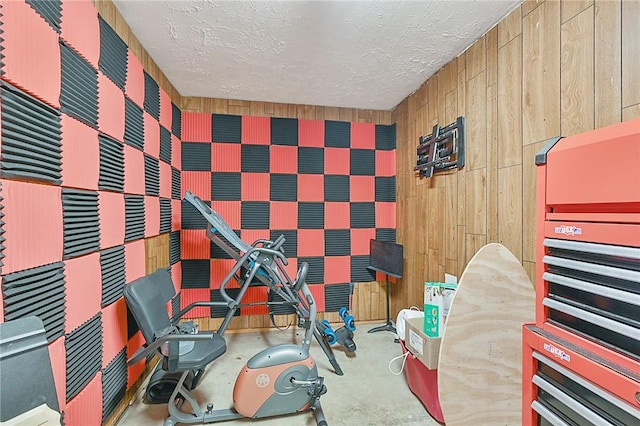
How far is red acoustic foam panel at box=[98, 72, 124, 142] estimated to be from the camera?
1.68 metres

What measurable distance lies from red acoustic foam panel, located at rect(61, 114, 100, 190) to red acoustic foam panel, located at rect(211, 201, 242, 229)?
5.58 feet

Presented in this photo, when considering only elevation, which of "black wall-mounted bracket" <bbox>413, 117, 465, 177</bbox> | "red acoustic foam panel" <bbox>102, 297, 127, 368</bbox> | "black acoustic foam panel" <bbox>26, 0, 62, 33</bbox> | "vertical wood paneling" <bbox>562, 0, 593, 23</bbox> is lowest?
"red acoustic foam panel" <bbox>102, 297, 127, 368</bbox>

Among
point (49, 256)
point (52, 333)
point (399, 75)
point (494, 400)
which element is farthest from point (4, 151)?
point (399, 75)

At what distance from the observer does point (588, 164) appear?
3.32 ft

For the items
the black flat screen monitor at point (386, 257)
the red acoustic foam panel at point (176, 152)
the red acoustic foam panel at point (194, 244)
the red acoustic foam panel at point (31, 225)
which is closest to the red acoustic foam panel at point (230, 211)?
the red acoustic foam panel at point (194, 244)

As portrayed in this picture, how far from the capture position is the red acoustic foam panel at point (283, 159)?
3.45 metres

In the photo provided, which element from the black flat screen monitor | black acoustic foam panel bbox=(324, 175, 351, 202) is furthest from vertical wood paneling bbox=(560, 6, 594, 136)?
black acoustic foam panel bbox=(324, 175, 351, 202)

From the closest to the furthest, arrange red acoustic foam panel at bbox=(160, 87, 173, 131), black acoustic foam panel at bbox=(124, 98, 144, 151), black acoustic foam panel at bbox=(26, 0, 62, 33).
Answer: black acoustic foam panel at bbox=(26, 0, 62, 33)
black acoustic foam panel at bbox=(124, 98, 144, 151)
red acoustic foam panel at bbox=(160, 87, 173, 131)

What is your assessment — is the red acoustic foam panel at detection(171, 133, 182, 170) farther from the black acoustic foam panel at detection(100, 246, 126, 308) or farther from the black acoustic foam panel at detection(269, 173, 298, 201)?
the black acoustic foam panel at detection(100, 246, 126, 308)

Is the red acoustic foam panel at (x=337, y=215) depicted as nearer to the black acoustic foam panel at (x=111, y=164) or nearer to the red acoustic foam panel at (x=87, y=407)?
the black acoustic foam panel at (x=111, y=164)

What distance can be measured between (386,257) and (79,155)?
2819 mm

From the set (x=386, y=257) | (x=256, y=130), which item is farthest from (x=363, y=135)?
(x=386, y=257)

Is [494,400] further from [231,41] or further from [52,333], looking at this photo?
[231,41]

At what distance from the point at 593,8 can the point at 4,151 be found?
259cm
